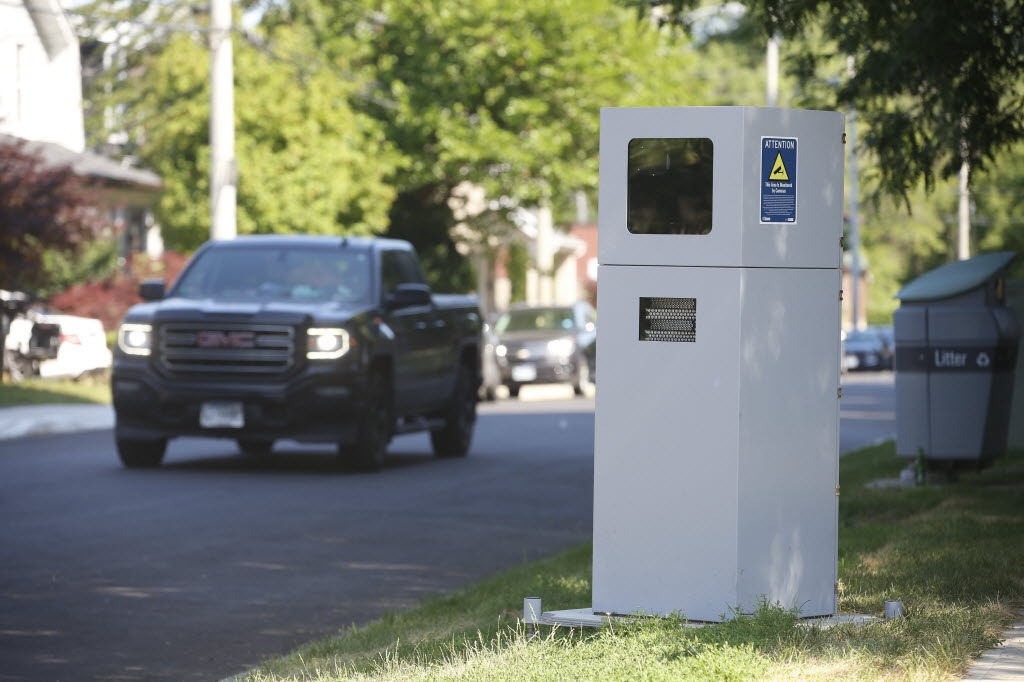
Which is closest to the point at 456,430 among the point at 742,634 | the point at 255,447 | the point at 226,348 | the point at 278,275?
the point at 255,447

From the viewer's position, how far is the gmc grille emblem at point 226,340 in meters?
15.8

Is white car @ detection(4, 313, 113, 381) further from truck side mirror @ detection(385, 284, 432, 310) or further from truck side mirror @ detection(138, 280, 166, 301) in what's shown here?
truck side mirror @ detection(385, 284, 432, 310)

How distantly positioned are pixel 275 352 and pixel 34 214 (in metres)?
10.0

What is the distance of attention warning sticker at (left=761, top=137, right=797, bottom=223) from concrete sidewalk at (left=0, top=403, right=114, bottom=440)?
14.5 m

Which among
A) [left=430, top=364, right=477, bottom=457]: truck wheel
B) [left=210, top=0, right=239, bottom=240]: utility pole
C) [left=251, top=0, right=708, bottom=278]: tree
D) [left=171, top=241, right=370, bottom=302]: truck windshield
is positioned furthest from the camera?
[left=251, top=0, right=708, bottom=278]: tree

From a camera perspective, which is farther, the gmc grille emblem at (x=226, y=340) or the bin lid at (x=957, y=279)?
the gmc grille emblem at (x=226, y=340)

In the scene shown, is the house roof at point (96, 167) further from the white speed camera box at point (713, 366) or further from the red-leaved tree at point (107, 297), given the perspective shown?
the white speed camera box at point (713, 366)

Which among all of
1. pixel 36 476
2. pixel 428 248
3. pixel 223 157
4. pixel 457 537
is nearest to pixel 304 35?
pixel 428 248

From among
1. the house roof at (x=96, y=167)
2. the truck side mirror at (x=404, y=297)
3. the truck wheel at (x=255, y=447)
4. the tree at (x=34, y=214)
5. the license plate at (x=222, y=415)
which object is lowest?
the truck wheel at (x=255, y=447)

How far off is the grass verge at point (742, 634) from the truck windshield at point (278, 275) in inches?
266

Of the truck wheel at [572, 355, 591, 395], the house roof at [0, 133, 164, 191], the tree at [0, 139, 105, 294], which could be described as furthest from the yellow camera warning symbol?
the house roof at [0, 133, 164, 191]

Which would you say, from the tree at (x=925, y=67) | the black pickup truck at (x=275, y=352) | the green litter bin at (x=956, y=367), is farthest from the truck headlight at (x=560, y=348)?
the green litter bin at (x=956, y=367)

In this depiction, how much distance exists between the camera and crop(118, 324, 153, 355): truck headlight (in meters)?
16.0

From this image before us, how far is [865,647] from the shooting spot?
6.48 m
